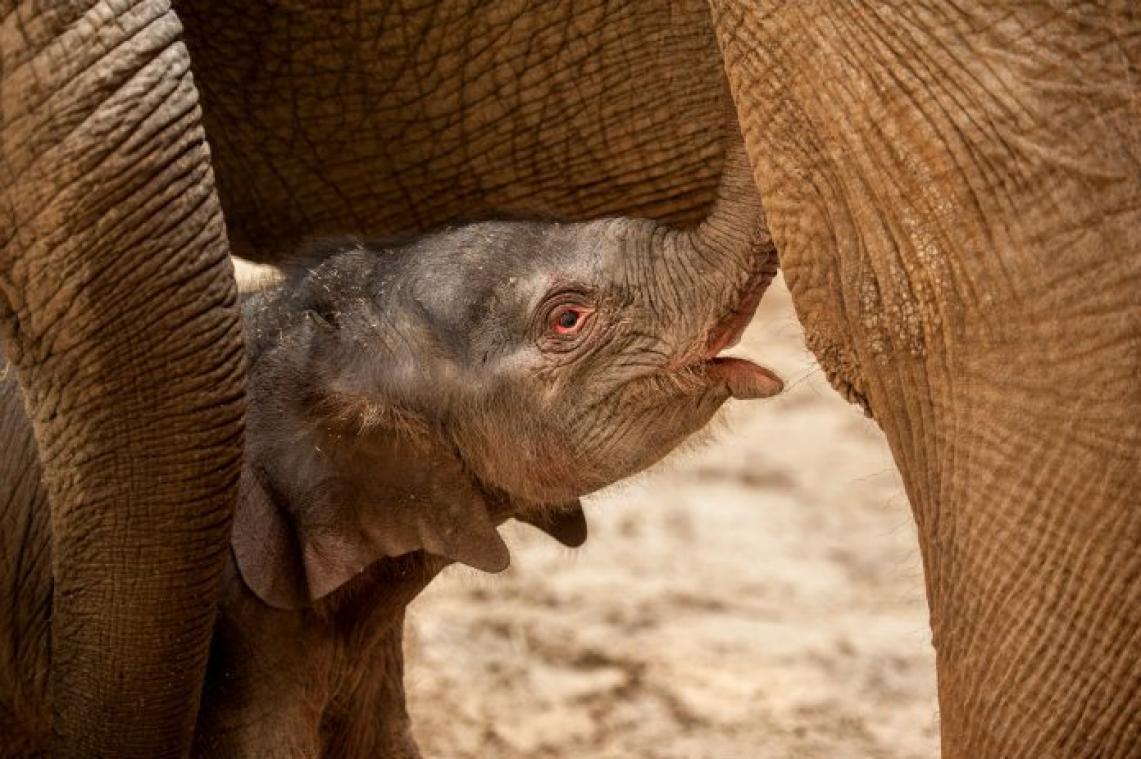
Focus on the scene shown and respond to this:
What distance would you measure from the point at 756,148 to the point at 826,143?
0.43 ft

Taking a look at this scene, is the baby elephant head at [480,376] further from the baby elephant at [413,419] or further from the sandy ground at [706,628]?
the sandy ground at [706,628]

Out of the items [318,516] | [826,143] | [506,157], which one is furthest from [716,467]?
[826,143]

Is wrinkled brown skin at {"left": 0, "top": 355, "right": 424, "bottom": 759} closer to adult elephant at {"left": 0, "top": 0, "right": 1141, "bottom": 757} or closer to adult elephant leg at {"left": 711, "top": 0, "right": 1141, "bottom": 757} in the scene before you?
adult elephant at {"left": 0, "top": 0, "right": 1141, "bottom": 757}

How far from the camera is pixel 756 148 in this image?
8.91 feet

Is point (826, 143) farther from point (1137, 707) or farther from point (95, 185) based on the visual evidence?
point (95, 185)

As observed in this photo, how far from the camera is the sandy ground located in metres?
4.94

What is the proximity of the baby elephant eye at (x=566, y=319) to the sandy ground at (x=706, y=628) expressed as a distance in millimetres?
1093

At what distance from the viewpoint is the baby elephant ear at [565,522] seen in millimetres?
3641

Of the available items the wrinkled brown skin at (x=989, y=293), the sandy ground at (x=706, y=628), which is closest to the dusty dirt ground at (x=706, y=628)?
the sandy ground at (x=706, y=628)

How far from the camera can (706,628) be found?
5.48m

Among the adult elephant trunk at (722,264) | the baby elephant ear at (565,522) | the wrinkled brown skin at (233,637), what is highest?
the adult elephant trunk at (722,264)

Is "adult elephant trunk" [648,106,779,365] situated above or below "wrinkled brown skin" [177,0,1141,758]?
above

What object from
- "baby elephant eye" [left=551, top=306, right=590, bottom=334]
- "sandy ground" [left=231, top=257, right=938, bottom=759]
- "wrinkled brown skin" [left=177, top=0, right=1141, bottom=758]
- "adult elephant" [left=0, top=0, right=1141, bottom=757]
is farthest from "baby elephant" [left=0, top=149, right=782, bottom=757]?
"sandy ground" [left=231, top=257, right=938, bottom=759]

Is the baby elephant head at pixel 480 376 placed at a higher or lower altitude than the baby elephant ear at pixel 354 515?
higher
